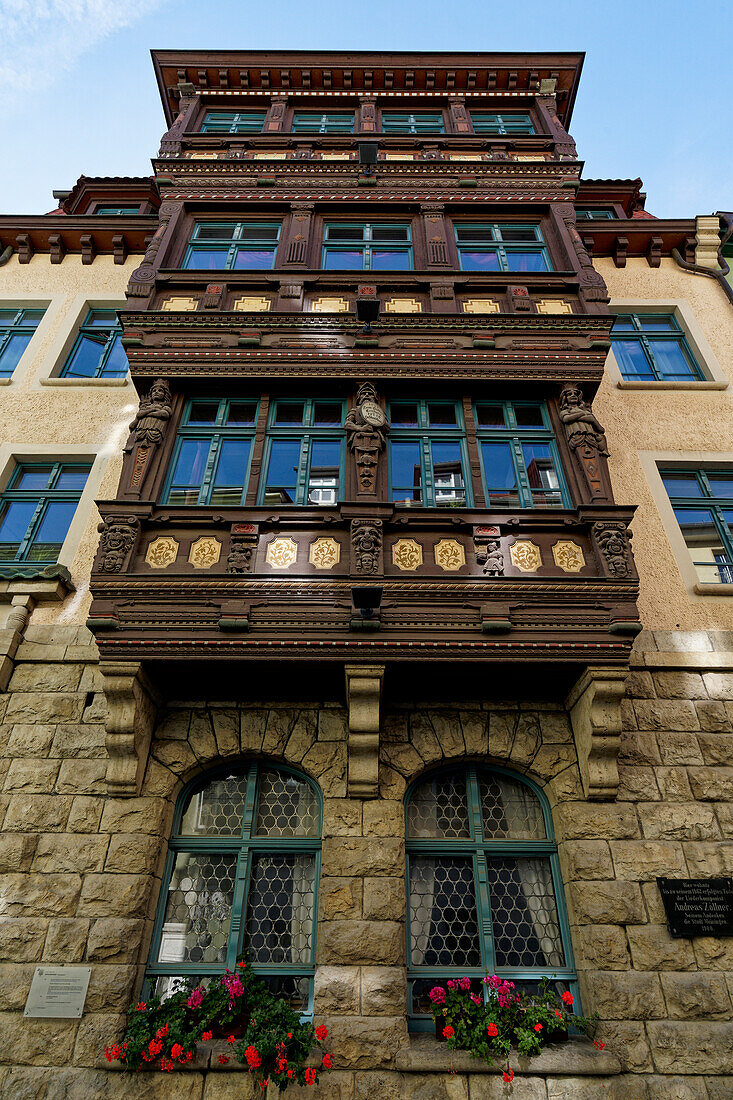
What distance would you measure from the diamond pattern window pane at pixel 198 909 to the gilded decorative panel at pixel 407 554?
387 cm

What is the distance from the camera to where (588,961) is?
7.13 m

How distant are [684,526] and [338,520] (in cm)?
546

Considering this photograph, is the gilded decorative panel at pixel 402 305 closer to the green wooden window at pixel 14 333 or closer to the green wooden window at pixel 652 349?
the green wooden window at pixel 652 349

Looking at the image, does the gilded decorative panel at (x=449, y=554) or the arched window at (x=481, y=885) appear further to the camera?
the gilded decorative panel at (x=449, y=554)

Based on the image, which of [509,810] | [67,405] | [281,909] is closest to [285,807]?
[281,909]

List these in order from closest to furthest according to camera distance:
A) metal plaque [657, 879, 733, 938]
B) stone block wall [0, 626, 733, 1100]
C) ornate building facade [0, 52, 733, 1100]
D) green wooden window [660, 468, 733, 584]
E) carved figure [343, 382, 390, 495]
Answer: stone block wall [0, 626, 733, 1100]
ornate building facade [0, 52, 733, 1100]
metal plaque [657, 879, 733, 938]
carved figure [343, 382, 390, 495]
green wooden window [660, 468, 733, 584]

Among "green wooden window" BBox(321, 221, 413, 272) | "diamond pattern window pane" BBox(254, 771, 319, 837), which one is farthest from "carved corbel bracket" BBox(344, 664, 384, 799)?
"green wooden window" BBox(321, 221, 413, 272)

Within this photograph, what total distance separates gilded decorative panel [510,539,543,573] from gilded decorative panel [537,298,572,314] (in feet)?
13.6

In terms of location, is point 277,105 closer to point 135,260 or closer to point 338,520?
point 135,260

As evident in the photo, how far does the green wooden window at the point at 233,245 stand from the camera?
11.6 meters

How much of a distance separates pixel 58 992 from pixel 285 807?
281 cm

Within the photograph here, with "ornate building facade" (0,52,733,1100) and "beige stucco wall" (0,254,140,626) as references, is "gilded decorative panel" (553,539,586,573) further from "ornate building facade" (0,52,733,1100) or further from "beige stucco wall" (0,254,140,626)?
"beige stucco wall" (0,254,140,626)

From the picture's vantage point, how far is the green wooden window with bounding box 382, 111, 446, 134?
14.2 metres

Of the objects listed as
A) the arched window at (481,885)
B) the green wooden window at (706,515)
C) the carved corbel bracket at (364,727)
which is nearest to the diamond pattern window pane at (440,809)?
the arched window at (481,885)
